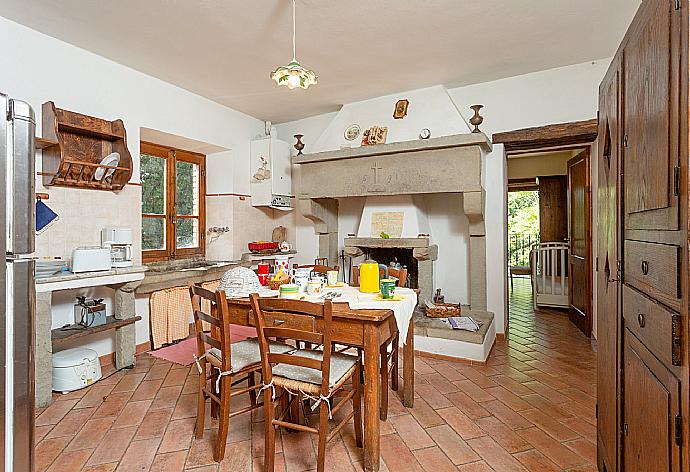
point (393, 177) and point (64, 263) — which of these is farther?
point (393, 177)

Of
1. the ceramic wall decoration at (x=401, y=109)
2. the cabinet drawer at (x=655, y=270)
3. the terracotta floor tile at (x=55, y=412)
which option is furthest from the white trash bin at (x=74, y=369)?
the ceramic wall decoration at (x=401, y=109)

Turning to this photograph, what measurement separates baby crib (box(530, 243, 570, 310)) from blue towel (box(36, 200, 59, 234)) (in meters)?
5.73

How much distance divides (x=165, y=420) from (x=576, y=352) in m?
3.64

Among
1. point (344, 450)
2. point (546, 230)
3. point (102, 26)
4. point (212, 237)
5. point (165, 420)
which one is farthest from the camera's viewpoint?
point (546, 230)

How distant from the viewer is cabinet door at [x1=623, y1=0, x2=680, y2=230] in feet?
3.19

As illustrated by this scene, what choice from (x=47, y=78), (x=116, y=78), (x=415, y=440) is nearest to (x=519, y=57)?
(x=415, y=440)

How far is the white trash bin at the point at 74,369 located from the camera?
292 centimetres

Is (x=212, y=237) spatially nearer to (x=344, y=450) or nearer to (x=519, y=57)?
(x=344, y=450)

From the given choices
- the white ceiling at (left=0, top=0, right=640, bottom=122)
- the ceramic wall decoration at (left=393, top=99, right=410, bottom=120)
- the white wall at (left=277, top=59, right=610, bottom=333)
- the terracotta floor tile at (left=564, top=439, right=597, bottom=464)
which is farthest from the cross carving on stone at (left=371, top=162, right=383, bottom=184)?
the terracotta floor tile at (left=564, top=439, right=597, bottom=464)

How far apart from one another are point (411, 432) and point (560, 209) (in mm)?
5604

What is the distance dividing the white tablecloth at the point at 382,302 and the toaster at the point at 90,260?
73.1 inches

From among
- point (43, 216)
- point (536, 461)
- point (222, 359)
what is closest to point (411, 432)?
point (536, 461)

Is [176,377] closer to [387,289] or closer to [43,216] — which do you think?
[43,216]

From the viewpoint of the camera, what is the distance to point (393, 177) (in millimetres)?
4238
